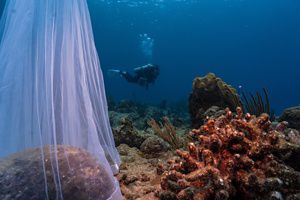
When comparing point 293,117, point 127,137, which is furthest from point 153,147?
point 293,117

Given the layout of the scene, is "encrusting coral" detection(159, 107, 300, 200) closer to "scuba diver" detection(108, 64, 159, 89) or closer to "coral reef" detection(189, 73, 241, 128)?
"coral reef" detection(189, 73, 241, 128)

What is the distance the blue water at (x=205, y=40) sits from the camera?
51.6 m

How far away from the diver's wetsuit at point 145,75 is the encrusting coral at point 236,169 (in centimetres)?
1047

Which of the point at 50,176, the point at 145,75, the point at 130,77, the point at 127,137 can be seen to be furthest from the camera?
the point at 130,77

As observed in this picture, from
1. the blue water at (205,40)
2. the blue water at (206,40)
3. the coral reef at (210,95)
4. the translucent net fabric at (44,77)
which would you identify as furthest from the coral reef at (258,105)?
the blue water at (205,40)

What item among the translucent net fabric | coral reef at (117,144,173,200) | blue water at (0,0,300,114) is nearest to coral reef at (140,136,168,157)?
coral reef at (117,144,173,200)

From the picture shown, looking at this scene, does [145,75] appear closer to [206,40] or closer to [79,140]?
[79,140]

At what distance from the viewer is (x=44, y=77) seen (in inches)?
109

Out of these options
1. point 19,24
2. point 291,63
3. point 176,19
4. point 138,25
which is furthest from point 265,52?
point 19,24

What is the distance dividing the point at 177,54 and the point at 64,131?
90888 millimetres

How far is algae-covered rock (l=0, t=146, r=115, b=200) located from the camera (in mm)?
2471

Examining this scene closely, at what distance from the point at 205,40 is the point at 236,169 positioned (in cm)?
7841

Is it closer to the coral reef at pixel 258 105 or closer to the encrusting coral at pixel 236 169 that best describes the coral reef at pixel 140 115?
the coral reef at pixel 258 105

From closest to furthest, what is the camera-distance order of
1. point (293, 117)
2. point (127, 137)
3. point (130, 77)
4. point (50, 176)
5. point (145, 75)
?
point (50, 176) < point (293, 117) < point (127, 137) < point (145, 75) < point (130, 77)
